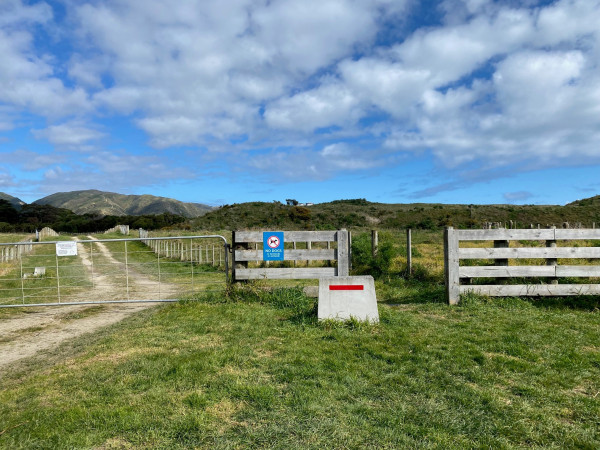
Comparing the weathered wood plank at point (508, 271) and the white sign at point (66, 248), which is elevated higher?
the white sign at point (66, 248)

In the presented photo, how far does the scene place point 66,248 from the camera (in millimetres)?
10648

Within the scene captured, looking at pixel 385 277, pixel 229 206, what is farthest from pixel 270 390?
pixel 229 206

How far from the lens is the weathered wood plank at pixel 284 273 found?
9047 millimetres

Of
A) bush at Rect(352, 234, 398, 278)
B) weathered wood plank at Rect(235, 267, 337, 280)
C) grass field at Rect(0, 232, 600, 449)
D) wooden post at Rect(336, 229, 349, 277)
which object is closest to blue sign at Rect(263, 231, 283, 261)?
weathered wood plank at Rect(235, 267, 337, 280)

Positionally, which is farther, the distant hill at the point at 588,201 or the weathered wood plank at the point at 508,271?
the distant hill at the point at 588,201

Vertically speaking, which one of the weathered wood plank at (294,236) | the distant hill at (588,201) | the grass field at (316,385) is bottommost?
the grass field at (316,385)

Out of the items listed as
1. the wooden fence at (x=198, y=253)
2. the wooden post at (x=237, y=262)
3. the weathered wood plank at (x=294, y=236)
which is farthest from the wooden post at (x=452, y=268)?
the wooden fence at (x=198, y=253)

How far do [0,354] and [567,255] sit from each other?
429 inches

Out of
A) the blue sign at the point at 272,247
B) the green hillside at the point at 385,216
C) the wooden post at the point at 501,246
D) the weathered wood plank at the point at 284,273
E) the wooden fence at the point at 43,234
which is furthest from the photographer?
the green hillside at the point at 385,216

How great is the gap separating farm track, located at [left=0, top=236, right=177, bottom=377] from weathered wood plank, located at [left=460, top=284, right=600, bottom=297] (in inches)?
312

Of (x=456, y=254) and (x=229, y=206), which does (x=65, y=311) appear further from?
(x=229, y=206)

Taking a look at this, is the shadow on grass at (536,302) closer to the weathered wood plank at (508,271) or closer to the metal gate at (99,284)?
the weathered wood plank at (508,271)

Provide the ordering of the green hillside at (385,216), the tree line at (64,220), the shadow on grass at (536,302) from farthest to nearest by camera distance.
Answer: the tree line at (64,220), the green hillside at (385,216), the shadow on grass at (536,302)

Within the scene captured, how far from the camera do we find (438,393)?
3943 mm
